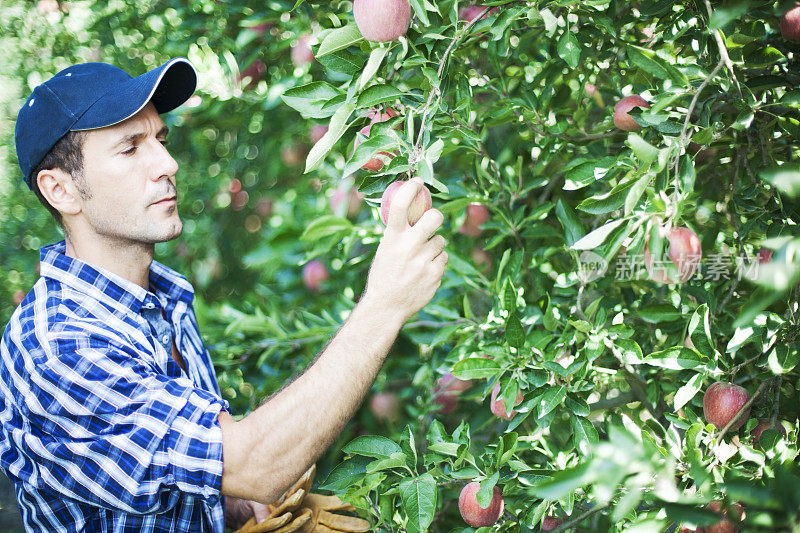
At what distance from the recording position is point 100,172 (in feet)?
4.28

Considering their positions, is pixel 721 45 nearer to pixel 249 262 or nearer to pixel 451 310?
pixel 451 310

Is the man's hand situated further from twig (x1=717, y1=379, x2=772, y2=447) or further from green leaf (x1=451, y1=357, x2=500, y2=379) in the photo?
twig (x1=717, y1=379, x2=772, y2=447)

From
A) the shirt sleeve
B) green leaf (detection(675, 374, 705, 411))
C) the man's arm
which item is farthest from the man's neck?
green leaf (detection(675, 374, 705, 411))

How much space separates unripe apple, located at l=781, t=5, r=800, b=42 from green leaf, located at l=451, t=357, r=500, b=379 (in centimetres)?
69

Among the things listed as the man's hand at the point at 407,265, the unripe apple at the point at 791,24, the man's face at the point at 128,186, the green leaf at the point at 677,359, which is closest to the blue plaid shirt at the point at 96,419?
the man's face at the point at 128,186

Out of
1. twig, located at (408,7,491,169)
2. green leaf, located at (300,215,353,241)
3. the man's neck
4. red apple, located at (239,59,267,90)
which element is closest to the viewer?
twig, located at (408,7,491,169)

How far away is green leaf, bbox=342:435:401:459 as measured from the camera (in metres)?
1.12

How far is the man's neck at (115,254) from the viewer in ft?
4.46

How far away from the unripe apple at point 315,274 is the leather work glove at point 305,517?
70 centimetres

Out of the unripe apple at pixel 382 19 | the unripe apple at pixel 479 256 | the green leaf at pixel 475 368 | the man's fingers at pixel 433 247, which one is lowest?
the unripe apple at pixel 479 256

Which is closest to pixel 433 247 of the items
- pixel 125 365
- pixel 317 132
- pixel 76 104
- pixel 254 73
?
pixel 125 365

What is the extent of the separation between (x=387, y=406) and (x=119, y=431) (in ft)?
3.39

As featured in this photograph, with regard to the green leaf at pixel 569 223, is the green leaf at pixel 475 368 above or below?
below

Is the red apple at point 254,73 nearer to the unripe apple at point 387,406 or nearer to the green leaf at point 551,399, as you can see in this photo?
the unripe apple at point 387,406
